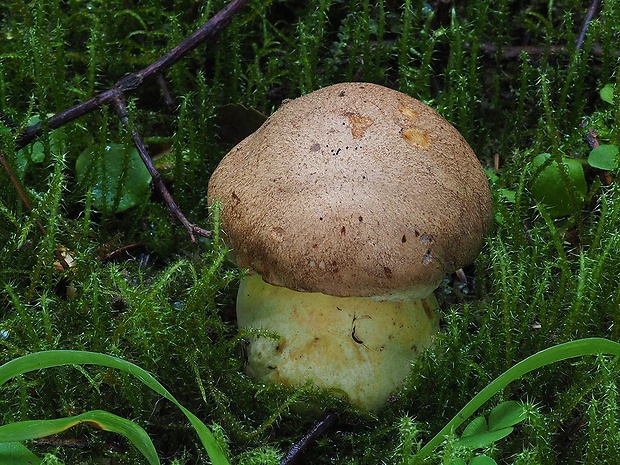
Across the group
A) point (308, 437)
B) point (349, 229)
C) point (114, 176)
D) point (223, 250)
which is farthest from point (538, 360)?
point (114, 176)

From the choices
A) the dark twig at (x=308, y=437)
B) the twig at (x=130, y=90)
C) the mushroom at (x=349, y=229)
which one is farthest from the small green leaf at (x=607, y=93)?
the dark twig at (x=308, y=437)

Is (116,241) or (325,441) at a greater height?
(116,241)

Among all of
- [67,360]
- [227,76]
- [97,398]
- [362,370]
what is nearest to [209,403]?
[97,398]

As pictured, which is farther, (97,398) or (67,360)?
(97,398)

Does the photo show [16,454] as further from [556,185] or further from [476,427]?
[556,185]

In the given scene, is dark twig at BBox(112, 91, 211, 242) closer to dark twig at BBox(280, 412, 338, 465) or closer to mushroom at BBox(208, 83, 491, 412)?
mushroom at BBox(208, 83, 491, 412)

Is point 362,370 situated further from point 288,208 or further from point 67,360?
point 67,360
